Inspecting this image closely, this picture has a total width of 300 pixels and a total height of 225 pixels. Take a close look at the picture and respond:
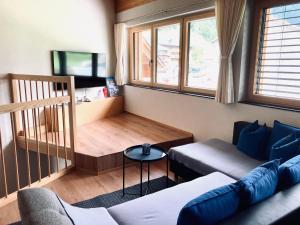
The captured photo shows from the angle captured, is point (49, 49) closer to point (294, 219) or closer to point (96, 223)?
point (96, 223)

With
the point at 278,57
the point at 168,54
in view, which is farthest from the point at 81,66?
the point at 278,57

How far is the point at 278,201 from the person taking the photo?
1500 mm

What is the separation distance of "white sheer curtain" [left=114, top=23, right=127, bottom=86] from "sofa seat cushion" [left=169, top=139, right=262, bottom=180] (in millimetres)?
2815

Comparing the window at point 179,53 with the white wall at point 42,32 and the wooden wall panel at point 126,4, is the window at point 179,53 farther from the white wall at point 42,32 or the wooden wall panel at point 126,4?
the white wall at point 42,32

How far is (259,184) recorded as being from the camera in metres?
1.50

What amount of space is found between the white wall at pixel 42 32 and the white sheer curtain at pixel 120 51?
0.77 feet

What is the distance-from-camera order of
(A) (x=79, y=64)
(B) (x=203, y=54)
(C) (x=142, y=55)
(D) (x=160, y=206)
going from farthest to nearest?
1. (C) (x=142, y=55)
2. (A) (x=79, y=64)
3. (B) (x=203, y=54)
4. (D) (x=160, y=206)

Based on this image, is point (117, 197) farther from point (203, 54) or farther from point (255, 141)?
point (203, 54)

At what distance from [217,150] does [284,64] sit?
1252mm

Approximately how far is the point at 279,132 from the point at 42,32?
158 inches

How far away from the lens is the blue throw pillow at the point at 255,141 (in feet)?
8.84

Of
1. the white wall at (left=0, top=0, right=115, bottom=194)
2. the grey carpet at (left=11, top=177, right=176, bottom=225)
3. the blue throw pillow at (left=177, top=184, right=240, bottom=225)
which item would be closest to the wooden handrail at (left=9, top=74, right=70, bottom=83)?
the white wall at (left=0, top=0, right=115, bottom=194)

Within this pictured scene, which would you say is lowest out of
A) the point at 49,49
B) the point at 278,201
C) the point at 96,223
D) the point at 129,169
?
the point at 129,169

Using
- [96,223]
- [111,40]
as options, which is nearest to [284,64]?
[96,223]
